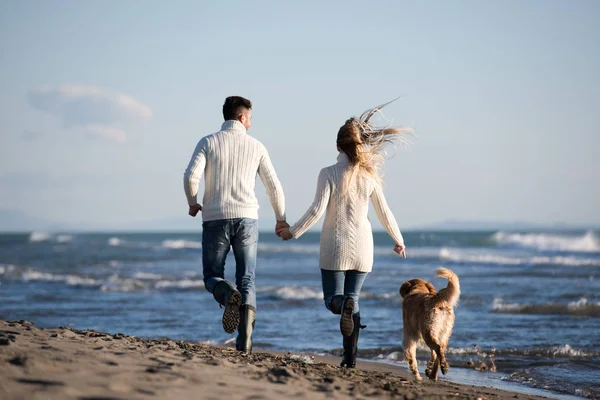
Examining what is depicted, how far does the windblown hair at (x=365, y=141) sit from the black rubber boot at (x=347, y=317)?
1.02 metres

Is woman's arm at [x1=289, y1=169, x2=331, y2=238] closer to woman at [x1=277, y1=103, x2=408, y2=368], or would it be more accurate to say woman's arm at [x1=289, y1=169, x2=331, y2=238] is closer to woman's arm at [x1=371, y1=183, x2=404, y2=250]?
woman at [x1=277, y1=103, x2=408, y2=368]

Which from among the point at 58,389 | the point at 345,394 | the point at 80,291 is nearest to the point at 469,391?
the point at 345,394

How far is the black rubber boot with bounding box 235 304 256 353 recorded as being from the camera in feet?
17.6

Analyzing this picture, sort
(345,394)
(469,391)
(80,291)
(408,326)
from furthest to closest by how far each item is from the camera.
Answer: (80,291)
(408,326)
(469,391)
(345,394)

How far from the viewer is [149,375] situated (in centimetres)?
366

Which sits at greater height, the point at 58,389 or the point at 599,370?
the point at 58,389

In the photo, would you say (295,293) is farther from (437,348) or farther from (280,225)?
(437,348)

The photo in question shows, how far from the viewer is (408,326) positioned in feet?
18.9

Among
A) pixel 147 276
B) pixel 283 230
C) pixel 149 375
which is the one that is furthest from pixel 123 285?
pixel 149 375

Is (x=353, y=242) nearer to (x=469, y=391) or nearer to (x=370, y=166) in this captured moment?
(x=370, y=166)

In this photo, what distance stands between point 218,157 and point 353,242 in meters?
1.32

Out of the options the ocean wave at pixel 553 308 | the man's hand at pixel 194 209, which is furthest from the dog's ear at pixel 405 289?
the ocean wave at pixel 553 308

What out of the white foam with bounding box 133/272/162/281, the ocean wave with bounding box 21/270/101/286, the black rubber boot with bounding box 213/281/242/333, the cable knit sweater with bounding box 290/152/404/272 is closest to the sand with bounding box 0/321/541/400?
the black rubber boot with bounding box 213/281/242/333

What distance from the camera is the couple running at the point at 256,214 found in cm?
543
